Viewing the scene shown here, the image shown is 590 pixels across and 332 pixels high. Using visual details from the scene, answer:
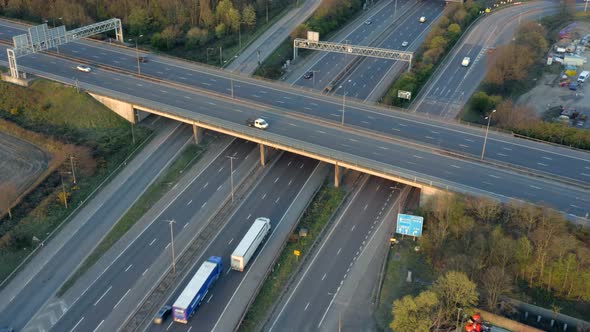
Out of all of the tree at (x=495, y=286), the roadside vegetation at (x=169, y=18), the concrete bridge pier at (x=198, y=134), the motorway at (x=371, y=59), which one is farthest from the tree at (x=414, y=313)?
the roadside vegetation at (x=169, y=18)

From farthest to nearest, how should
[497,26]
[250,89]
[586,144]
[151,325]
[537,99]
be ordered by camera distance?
1. [497,26]
2. [537,99]
3. [250,89]
4. [586,144]
5. [151,325]

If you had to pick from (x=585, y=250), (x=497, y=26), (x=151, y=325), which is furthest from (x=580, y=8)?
(x=151, y=325)

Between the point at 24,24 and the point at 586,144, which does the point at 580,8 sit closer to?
the point at 586,144

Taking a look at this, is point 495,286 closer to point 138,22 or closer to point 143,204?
point 143,204

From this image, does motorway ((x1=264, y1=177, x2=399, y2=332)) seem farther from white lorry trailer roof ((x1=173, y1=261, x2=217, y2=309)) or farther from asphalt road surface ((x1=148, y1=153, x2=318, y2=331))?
white lorry trailer roof ((x1=173, y1=261, x2=217, y2=309))

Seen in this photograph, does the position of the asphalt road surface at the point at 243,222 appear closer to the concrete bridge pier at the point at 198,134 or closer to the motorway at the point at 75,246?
the concrete bridge pier at the point at 198,134

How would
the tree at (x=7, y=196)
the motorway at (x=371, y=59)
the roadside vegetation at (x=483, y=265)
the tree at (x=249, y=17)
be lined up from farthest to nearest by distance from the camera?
the tree at (x=249, y=17)
the motorway at (x=371, y=59)
the tree at (x=7, y=196)
the roadside vegetation at (x=483, y=265)
